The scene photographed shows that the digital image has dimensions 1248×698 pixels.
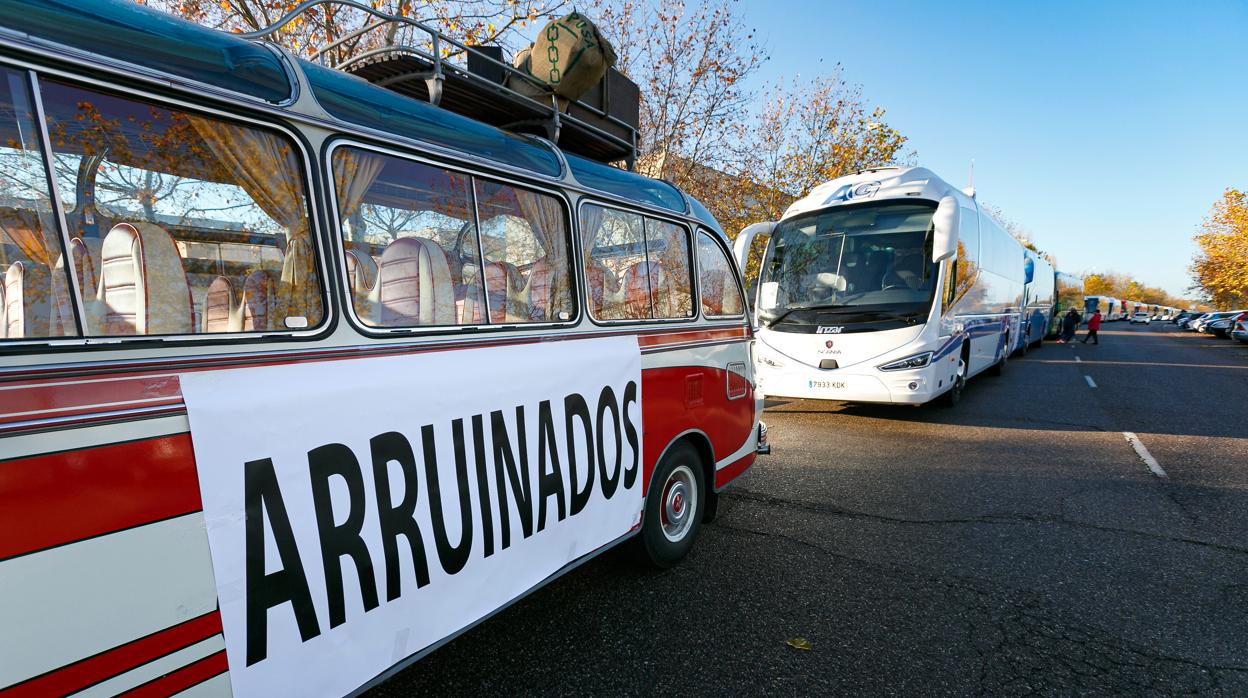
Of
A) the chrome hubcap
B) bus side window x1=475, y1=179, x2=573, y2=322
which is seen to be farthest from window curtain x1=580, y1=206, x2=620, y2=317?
the chrome hubcap

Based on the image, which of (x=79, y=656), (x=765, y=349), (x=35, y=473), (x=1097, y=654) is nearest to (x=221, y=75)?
(x=35, y=473)

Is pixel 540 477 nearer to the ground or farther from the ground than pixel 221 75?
nearer to the ground

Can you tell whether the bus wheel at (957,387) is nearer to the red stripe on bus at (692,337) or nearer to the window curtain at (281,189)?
the red stripe on bus at (692,337)

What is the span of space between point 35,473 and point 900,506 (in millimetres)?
5261

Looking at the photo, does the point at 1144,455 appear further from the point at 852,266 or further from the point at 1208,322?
the point at 1208,322

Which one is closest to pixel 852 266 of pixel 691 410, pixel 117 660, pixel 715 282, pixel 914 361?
pixel 914 361

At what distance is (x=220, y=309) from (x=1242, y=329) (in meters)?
36.8

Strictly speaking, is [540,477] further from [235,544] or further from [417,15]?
[417,15]

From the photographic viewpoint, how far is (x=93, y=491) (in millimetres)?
1451

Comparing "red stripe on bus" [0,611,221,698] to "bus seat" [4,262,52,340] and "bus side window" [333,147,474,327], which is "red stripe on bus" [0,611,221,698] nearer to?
"bus seat" [4,262,52,340]

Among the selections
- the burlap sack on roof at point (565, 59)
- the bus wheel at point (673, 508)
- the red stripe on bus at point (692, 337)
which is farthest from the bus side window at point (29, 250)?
the bus wheel at point (673, 508)

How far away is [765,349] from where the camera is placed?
8398 millimetres

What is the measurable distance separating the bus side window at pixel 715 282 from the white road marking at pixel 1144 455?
16.0 feet

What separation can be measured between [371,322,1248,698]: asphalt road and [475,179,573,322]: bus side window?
1.70m
